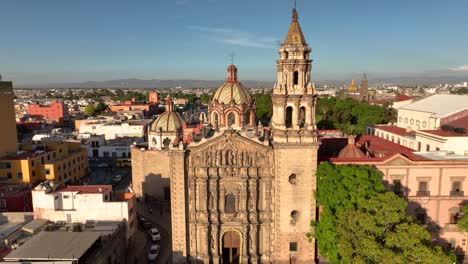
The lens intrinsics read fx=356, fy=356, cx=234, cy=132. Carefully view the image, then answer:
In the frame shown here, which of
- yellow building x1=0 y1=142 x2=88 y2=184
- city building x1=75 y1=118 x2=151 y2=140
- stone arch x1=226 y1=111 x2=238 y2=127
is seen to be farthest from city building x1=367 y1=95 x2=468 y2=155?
city building x1=75 y1=118 x2=151 y2=140

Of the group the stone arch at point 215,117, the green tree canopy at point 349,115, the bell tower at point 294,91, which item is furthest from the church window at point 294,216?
the green tree canopy at point 349,115

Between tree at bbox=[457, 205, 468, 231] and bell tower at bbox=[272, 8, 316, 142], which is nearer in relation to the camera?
tree at bbox=[457, 205, 468, 231]

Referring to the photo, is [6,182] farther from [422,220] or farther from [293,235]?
[422,220]

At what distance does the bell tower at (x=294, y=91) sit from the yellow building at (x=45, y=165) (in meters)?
36.8

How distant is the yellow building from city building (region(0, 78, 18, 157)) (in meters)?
1.75

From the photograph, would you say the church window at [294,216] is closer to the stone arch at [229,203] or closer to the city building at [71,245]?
the stone arch at [229,203]

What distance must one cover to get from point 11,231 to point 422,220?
37000 millimetres

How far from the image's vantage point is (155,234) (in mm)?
38969

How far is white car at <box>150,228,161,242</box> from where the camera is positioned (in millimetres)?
38219

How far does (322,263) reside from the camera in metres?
32.6

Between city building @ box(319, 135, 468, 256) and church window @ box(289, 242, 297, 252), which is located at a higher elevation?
city building @ box(319, 135, 468, 256)

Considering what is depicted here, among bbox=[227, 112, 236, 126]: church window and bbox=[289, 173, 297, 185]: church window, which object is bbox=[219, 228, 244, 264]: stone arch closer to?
bbox=[289, 173, 297, 185]: church window

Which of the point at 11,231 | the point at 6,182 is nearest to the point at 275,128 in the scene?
the point at 11,231

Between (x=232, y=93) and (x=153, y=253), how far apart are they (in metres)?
21.2
